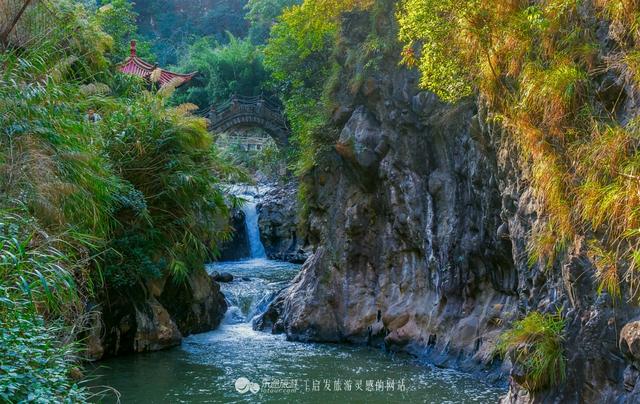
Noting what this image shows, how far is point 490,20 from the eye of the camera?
7.33 m

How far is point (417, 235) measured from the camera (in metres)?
11.4

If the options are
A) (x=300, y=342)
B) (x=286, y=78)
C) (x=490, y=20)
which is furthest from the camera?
(x=286, y=78)

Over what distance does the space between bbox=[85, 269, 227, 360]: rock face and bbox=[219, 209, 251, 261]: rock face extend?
31.1 feet

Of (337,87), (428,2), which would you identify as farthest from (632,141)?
(337,87)

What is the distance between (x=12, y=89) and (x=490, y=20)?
5.02m

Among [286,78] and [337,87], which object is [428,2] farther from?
[286,78]

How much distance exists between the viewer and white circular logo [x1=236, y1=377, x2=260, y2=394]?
8.95 metres

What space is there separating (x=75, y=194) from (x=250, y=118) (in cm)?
2173

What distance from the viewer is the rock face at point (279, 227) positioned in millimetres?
23781

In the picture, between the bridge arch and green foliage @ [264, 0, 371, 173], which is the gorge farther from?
the bridge arch

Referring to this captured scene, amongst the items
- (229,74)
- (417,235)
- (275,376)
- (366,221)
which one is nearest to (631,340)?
(275,376)

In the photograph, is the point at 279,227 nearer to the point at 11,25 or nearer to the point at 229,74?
the point at 229,74

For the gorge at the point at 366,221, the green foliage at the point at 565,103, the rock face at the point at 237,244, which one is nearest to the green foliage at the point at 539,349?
the gorge at the point at 366,221

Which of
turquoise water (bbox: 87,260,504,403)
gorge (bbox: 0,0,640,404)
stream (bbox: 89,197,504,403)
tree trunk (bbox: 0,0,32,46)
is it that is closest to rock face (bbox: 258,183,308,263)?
gorge (bbox: 0,0,640,404)
